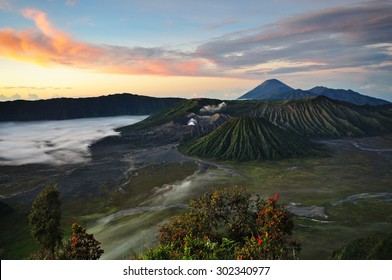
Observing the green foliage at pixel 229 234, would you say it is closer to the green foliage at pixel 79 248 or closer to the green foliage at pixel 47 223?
the green foliage at pixel 79 248

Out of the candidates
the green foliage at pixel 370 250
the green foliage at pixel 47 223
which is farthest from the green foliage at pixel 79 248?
the green foliage at pixel 370 250

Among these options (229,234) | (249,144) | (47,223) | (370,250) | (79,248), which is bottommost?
(47,223)

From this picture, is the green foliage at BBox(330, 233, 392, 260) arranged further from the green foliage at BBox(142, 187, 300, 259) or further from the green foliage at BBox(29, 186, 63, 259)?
the green foliage at BBox(29, 186, 63, 259)

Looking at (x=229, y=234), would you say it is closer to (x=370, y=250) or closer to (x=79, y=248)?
(x=79, y=248)

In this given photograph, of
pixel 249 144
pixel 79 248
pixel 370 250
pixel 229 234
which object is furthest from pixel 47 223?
pixel 249 144

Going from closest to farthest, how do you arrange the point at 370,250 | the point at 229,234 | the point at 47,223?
the point at 370,250, the point at 229,234, the point at 47,223

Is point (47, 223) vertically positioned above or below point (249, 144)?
below
